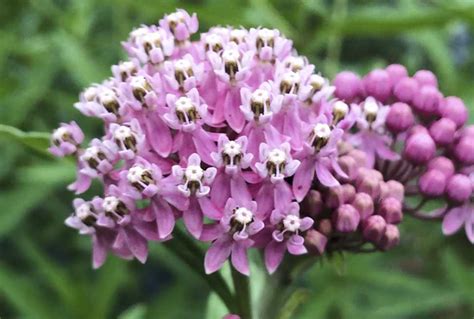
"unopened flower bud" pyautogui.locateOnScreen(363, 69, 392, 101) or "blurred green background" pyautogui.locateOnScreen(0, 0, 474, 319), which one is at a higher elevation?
"unopened flower bud" pyautogui.locateOnScreen(363, 69, 392, 101)

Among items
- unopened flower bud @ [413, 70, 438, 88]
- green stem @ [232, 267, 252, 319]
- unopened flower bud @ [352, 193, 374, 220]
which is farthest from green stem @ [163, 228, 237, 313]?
unopened flower bud @ [413, 70, 438, 88]

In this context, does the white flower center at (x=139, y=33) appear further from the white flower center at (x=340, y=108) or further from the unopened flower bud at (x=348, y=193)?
the unopened flower bud at (x=348, y=193)

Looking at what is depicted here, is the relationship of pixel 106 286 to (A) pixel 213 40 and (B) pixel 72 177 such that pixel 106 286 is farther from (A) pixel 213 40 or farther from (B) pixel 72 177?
(A) pixel 213 40

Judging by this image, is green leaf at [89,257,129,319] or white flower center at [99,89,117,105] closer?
white flower center at [99,89,117,105]

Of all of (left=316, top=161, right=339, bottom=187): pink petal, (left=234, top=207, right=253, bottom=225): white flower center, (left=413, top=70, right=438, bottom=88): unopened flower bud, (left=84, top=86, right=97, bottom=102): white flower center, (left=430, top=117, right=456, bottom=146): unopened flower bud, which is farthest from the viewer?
(left=413, top=70, right=438, bottom=88): unopened flower bud

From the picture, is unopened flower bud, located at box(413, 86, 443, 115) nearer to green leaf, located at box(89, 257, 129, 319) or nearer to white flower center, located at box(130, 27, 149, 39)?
white flower center, located at box(130, 27, 149, 39)

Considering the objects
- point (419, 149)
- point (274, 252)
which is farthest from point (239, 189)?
point (419, 149)

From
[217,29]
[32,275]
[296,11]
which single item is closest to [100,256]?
[217,29]
